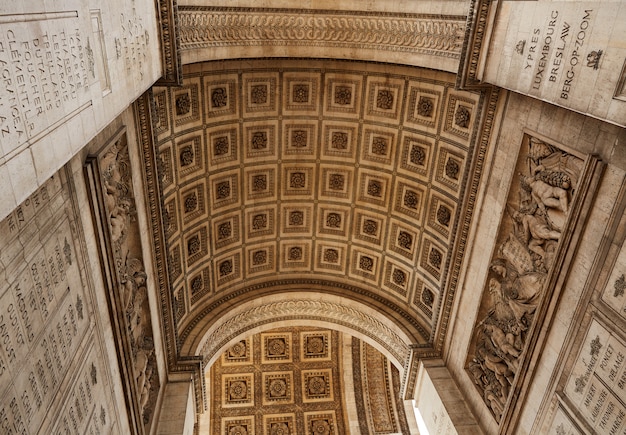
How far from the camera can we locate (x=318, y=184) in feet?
41.4

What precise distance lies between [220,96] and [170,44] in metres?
3.01

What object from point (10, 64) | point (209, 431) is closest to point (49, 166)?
point (10, 64)

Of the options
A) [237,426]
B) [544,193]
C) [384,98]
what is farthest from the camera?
[237,426]

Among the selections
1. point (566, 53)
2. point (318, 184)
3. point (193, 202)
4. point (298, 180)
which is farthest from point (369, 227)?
point (566, 53)

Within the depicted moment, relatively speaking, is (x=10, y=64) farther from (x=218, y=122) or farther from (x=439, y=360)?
(x=439, y=360)

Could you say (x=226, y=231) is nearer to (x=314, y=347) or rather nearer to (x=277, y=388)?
(x=314, y=347)

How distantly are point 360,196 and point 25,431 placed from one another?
30.2 ft

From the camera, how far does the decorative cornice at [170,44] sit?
24.3 feet

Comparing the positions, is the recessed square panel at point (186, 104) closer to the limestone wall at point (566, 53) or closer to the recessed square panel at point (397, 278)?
the limestone wall at point (566, 53)

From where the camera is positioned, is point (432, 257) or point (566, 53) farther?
point (432, 257)

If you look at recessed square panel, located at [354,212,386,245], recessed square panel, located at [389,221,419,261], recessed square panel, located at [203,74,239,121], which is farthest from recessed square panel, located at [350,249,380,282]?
recessed square panel, located at [203,74,239,121]

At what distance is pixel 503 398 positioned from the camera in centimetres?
884

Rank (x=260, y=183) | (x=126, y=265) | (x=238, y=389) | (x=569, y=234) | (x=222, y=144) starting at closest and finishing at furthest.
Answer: (x=569, y=234)
(x=126, y=265)
(x=222, y=144)
(x=260, y=183)
(x=238, y=389)

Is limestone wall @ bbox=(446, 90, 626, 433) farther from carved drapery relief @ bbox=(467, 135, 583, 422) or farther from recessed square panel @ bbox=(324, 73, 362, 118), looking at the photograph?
recessed square panel @ bbox=(324, 73, 362, 118)
